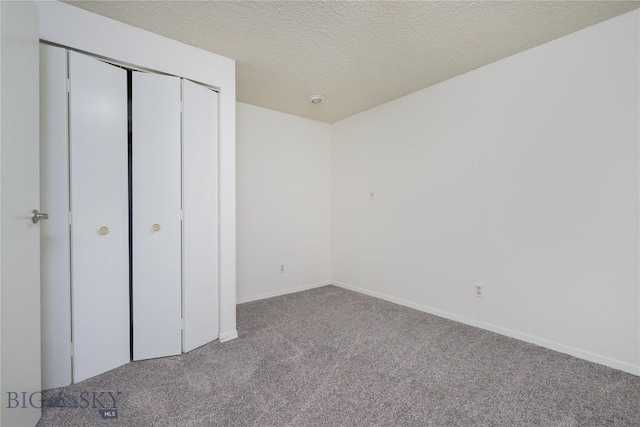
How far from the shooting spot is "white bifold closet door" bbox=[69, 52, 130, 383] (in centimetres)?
182

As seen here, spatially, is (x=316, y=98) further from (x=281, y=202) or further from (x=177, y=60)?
(x=177, y=60)

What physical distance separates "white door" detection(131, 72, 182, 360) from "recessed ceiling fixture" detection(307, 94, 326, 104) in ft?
4.96

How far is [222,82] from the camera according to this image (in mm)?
2426

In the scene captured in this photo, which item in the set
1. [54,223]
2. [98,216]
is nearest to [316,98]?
[98,216]

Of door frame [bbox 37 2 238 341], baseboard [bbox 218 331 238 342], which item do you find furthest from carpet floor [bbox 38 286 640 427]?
door frame [bbox 37 2 238 341]

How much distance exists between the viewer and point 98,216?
190 cm

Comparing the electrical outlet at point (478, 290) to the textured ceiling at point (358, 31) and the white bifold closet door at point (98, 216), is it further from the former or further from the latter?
the white bifold closet door at point (98, 216)

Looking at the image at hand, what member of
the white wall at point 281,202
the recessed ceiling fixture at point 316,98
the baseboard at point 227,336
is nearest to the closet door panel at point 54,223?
the baseboard at point 227,336

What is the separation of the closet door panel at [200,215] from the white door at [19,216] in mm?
865

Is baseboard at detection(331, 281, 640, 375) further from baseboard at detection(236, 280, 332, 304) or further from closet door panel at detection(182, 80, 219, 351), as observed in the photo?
closet door panel at detection(182, 80, 219, 351)

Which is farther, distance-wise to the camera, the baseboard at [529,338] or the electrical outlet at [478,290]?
the electrical outlet at [478,290]

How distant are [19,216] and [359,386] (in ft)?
6.65

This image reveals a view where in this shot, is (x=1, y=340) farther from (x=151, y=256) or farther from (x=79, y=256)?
(x=151, y=256)

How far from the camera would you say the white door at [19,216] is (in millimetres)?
1204
